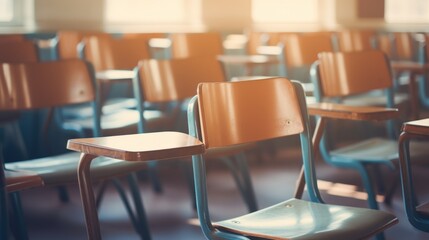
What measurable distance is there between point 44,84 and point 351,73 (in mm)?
1313

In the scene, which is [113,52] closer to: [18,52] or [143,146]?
[18,52]

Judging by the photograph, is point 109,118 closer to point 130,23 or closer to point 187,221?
point 187,221

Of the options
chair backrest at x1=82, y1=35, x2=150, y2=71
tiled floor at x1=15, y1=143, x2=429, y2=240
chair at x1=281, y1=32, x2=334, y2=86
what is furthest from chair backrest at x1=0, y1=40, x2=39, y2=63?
chair at x1=281, y1=32, x2=334, y2=86

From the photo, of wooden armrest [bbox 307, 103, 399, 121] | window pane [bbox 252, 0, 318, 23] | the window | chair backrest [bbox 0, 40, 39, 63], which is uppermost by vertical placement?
chair backrest [bbox 0, 40, 39, 63]

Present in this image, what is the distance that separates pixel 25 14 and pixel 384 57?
10.6 feet

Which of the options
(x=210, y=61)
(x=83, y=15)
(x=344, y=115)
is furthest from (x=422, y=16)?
(x=344, y=115)

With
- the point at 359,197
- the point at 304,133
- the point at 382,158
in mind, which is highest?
the point at 304,133

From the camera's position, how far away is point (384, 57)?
338cm

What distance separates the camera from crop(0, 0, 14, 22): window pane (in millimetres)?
5602

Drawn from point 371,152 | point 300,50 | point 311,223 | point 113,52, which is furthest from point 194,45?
point 311,223

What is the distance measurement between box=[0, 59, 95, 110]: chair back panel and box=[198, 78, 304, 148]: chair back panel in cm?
95

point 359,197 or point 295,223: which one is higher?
point 295,223

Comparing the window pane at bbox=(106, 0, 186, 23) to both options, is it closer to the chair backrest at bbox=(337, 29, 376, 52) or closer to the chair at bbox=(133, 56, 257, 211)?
the chair backrest at bbox=(337, 29, 376, 52)

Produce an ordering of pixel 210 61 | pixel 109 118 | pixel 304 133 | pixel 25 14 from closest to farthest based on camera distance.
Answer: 1. pixel 304 133
2. pixel 210 61
3. pixel 109 118
4. pixel 25 14
